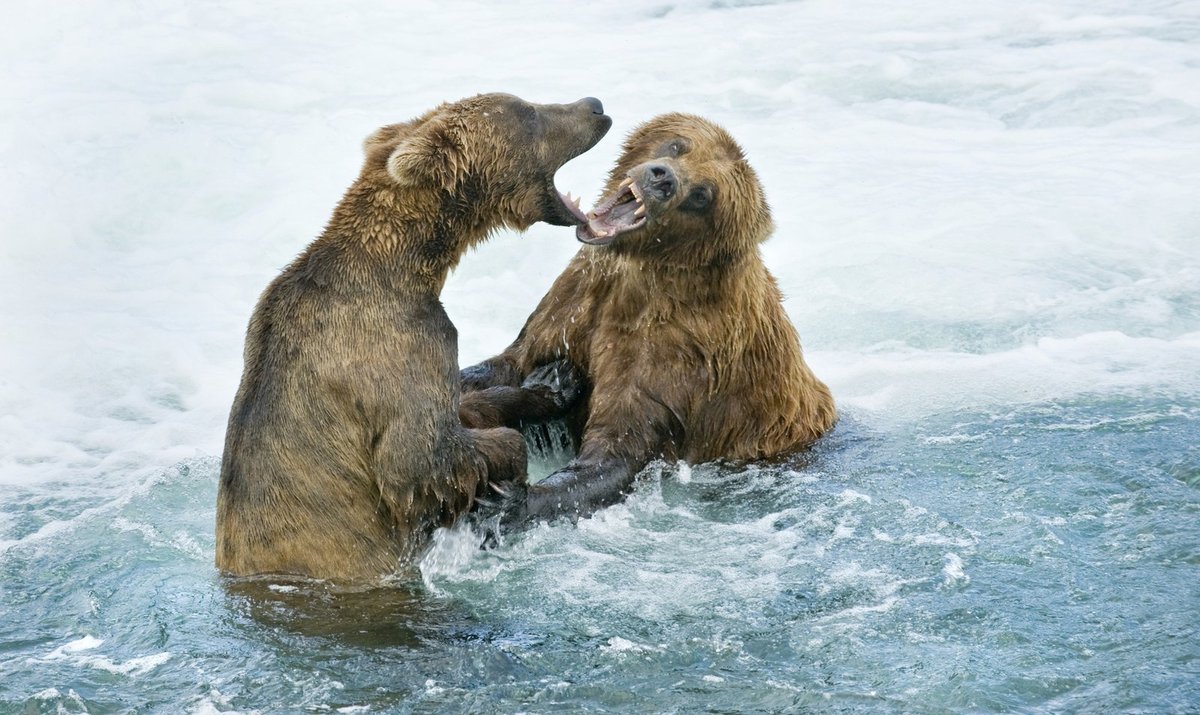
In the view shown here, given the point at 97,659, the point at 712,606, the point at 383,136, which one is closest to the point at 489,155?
the point at 383,136

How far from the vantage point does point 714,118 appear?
13.0m

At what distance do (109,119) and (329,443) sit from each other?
8.18 m

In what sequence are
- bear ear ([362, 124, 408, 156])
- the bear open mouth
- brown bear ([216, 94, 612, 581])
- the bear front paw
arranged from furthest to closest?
the bear front paw < the bear open mouth < bear ear ([362, 124, 408, 156]) < brown bear ([216, 94, 612, 581])

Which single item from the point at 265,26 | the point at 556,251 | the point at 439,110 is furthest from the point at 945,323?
the point at 265,26

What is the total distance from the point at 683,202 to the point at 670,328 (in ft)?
2.26

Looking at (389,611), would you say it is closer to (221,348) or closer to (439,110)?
(439,110)

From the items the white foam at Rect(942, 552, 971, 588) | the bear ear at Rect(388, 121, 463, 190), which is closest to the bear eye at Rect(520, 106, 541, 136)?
the bear ear at Rect(388, 121, 463, 190)

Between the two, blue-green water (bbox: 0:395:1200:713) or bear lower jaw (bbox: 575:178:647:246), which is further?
bear lower jaw (bbox: 575:178:647:246)

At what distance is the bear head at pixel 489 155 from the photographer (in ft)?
19.4

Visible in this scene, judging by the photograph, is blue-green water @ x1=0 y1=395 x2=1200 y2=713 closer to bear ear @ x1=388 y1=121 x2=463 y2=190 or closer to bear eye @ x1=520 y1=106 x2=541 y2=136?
bear ear @ x1=388 y1=121 x2=463 y2=190

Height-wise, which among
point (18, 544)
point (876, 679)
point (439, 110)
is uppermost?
point (439, 110)

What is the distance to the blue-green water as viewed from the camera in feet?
16.5

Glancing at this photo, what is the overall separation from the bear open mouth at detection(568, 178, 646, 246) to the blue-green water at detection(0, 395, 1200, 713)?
1.18 m

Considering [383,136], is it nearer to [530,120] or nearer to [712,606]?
[530,120]
